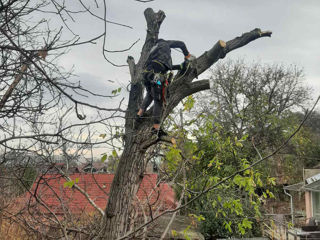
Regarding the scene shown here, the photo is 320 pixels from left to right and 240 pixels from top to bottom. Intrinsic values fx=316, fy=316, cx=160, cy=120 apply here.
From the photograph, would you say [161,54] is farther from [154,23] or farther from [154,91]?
[154,23]

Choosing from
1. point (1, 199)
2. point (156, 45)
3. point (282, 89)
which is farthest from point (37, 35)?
point (282, 89)

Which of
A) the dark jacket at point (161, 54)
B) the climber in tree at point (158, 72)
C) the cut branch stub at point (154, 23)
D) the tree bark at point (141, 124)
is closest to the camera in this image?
the tree bark at point (141, 124)

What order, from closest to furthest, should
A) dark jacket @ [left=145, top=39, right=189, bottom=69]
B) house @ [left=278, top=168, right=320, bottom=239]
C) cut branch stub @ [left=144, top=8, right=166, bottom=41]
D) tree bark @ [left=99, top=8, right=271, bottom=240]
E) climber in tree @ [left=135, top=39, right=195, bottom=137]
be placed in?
tree bark @ [left=99, top=8, right=271, bottom=240] < climber in tree @ [left=135, top=39, right=195, bottom=137] < dark jacket @ [left=145, top=39, right=189, bottom=69] < cut branch stub @ [left=144, top=8, right=166, bottom=41] < house @ [left=278, top=168, right=320, bottom=239]

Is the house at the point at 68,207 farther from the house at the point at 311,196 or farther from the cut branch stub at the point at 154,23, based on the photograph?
the house at the point at 311,196

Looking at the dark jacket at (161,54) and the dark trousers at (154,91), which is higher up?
the dark jacket at (161,54)

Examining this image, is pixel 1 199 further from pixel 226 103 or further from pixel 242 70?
pixel 242 70

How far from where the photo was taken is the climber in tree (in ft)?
13.0

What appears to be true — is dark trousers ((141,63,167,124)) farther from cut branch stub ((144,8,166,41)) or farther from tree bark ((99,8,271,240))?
cut branch stub ((144,8,166,41))

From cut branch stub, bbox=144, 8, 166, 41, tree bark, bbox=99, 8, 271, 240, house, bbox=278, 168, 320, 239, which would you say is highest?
cut branch stub, bbox=144, 8, 166, 41

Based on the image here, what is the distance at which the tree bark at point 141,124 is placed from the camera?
361 cm

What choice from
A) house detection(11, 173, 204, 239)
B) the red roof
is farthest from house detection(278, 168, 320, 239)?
the red roof

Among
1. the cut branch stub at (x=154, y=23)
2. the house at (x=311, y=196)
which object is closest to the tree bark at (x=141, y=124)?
the cut branch stub at (x=154, y=23)

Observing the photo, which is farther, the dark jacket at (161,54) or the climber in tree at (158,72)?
the dark jacket at (161,54)

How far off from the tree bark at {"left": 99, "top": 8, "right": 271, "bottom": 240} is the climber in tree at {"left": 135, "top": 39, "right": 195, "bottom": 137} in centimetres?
10
